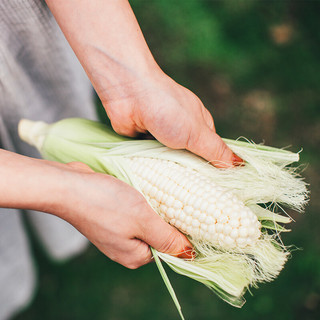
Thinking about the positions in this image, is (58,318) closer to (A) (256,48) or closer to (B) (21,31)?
(B) (21,31)

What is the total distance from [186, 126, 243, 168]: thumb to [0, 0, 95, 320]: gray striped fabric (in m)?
0.76

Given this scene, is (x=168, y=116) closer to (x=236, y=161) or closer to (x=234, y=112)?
(x=236, y=161)

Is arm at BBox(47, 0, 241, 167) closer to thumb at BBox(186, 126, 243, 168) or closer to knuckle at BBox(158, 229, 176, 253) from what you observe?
thumb at BBox(186, 126, 243, 168)

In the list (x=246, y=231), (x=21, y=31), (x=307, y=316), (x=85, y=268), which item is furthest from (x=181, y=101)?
(x=307, y=316)

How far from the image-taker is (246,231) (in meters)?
1.22

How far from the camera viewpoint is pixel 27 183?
42.6 inches

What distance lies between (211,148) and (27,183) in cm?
70

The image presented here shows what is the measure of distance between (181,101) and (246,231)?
1.83ft

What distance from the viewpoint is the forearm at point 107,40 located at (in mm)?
1241

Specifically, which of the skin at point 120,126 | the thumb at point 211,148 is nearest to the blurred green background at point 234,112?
the skin at point 120,126

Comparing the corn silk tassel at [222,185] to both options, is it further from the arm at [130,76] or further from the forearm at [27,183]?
the forearm at [27,183]

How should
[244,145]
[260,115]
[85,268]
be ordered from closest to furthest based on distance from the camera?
[244,145], [85,268], [260,115]

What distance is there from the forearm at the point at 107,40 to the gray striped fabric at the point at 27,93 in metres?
0.16

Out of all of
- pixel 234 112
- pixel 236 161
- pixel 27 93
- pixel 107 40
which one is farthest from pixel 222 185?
pixel 234 112
